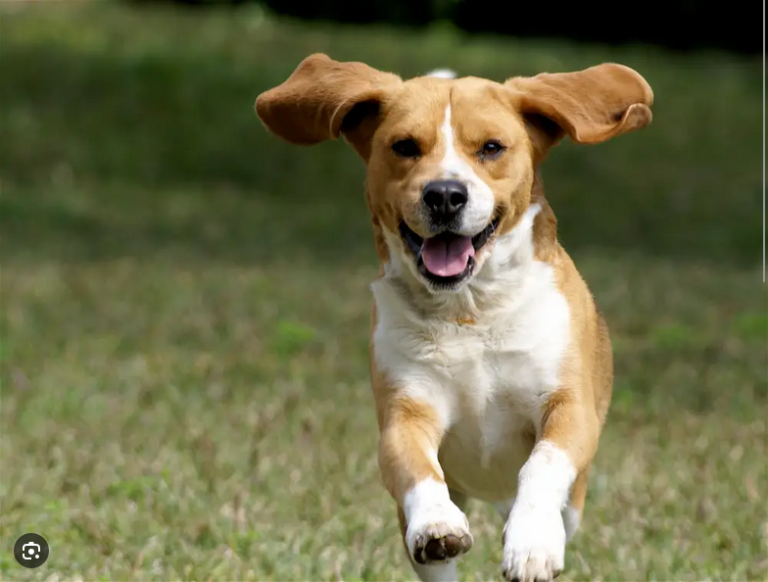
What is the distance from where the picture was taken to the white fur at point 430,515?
3.64 meters

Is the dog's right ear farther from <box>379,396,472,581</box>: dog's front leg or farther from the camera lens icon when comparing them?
the camera lens icon

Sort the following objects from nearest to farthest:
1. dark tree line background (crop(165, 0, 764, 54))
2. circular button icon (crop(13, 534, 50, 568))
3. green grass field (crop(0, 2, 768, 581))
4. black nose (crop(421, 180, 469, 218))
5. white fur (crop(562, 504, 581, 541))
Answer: black nose (crop(421, 180, 469, 218)) < white fur (crop(562, 504, 581, 541)) < circular button icon (crop(13, 534, 50, 568)) < green grass field (crop(0, 2, 768, 581)) < dark tree line background (crop(165, 0, 764, 54))

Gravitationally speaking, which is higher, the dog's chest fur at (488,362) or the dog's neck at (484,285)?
the dog's neck at (484,285)

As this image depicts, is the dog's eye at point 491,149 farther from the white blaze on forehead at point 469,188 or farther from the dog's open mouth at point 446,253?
the dog's open mouth at point 446,253

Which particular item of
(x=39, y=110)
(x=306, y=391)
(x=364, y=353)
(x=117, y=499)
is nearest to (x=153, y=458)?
(x=117, y=499)

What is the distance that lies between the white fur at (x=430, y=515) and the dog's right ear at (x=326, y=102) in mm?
1153

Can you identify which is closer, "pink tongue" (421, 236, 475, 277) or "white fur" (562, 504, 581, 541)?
"pink tongue" (421, 236, 475, 277)

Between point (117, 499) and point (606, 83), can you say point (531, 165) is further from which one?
point (117, 499)

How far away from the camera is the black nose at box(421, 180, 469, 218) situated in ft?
12.7

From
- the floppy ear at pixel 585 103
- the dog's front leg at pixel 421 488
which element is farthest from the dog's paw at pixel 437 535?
the floppy ear at pixel 585 103

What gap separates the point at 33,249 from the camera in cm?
1233

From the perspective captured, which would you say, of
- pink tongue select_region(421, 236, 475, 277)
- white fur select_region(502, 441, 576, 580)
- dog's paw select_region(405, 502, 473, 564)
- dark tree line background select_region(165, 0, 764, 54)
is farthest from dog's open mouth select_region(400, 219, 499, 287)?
dark tree line background select_region(165, 0, 764, 54)

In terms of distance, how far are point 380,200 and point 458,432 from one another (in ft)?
2.40

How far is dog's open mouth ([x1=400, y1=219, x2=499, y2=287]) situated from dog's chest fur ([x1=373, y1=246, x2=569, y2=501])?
0.56 ft
